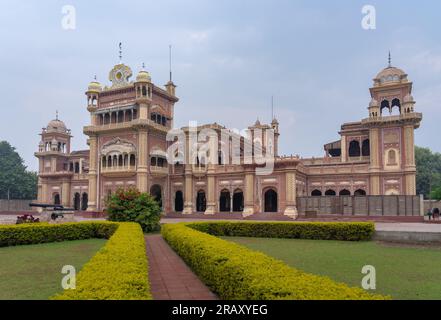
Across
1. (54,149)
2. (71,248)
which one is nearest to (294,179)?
(71,248)

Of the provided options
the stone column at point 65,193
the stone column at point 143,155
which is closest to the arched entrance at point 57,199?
the stone column at point 65,193

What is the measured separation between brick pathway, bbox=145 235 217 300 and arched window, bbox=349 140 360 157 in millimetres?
33905

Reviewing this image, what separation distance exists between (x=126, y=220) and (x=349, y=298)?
19.5 metres

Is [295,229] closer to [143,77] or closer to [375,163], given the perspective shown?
[375,163]

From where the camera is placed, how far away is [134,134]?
132 ft

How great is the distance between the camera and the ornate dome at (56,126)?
55094 mm

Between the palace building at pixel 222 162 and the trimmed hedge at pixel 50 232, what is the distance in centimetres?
1716

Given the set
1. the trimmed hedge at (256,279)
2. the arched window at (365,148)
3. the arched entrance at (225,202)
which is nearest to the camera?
the trimmed hedge at (256,279)

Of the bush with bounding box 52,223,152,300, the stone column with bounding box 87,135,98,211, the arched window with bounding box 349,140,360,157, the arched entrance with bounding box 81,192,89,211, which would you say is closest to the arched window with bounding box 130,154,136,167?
the stone column with bounding box 87,135,98,211

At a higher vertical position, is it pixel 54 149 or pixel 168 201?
pixel 54 149

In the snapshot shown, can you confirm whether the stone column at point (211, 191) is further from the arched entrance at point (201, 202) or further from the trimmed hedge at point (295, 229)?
the trimmed hedge at point (295, 229)
